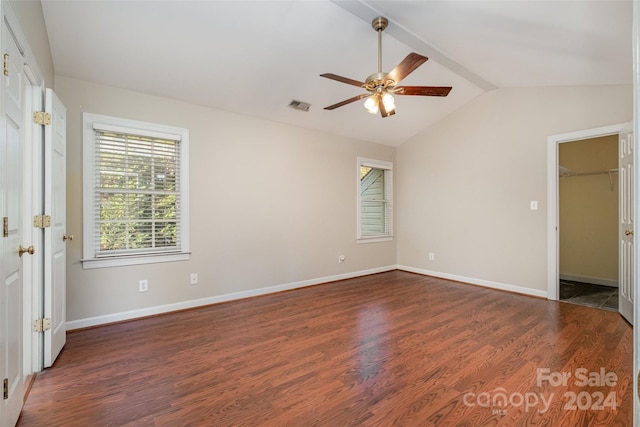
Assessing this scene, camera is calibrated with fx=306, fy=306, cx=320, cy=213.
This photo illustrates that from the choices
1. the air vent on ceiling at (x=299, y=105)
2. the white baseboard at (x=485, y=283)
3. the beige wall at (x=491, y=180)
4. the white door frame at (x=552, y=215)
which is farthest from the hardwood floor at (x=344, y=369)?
the air vent on ceiling at (x=299, y=105)

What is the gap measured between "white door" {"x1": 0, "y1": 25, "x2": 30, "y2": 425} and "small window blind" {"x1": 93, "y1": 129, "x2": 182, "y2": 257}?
59.0 inches

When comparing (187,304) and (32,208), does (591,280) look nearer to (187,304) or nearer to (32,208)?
(187,304)

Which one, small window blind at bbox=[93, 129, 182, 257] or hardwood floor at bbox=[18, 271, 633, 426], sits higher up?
small window blind at bbox=[93, 129, 182, 257]

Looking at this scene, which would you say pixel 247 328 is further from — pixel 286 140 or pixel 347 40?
pixel 347 40

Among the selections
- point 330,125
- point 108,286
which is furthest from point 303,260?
point 108,286

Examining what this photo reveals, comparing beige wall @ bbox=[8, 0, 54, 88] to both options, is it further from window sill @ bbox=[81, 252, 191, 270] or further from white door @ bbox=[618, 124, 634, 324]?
white door @ bbox=[618, 124, 634, 324]

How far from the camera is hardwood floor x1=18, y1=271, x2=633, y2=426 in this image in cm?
175

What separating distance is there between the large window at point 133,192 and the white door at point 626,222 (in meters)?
4.69

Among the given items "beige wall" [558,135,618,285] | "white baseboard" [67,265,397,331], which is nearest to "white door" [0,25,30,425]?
"white baseboard" [67,265,397,331]

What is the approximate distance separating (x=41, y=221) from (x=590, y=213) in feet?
22.3

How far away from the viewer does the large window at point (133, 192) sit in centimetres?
310

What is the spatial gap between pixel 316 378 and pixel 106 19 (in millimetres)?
3234

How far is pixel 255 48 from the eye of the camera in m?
3.01

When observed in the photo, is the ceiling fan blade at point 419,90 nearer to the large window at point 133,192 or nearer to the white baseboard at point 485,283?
the large window at point 133,192
